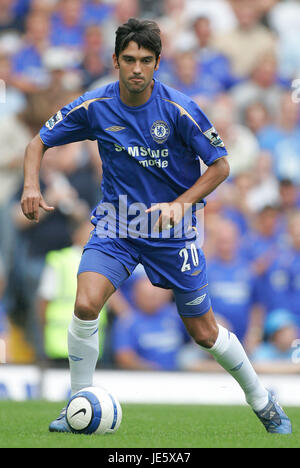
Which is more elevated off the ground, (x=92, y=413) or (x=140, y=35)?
(x=140, y=35)

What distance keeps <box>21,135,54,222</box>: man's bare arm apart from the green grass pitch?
138cm

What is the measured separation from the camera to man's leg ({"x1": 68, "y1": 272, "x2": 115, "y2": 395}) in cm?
533

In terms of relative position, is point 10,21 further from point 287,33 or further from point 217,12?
point 287,33

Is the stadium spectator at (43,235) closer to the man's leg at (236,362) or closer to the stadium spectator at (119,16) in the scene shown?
the stadium spectator at (119,16)

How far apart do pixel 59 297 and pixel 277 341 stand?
264cm

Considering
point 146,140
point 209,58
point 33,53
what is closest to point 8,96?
point 33,53

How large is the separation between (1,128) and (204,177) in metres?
6.09

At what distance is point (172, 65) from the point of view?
11500 mm

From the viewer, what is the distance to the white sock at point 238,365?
568cm

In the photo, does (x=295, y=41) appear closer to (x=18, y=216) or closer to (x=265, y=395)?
(x=18, y=216)

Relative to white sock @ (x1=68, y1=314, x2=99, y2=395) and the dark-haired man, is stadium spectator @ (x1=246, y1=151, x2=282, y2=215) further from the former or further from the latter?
white sock @ (x1=68, y1=314, x2=99, y2=395)

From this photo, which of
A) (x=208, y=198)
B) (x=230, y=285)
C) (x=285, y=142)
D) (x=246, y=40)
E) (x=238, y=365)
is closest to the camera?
(x=238, y=365)

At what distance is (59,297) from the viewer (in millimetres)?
10016
